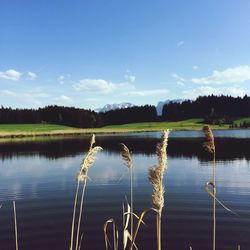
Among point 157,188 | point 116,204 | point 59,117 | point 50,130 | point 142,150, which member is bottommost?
point 116,204

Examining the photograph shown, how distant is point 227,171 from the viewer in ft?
115

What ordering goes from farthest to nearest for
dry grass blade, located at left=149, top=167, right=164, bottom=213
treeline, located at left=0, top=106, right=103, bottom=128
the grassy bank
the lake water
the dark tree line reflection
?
treeline, located at left=0, top=106, right=103, bottom=128, the grassy bank, the dark tree line reflection, the lake water, dry grass blade, located at left=149, top=167, right=164, bottom=213

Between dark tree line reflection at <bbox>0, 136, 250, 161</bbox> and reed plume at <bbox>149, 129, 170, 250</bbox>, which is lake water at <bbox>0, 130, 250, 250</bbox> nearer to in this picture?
reed plume at <bbox>149, 129, 170, 250</bbox>

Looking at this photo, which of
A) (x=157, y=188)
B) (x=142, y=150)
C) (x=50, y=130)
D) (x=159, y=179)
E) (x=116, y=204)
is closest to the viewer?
(x=157, y=188)

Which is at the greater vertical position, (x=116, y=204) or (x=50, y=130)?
(x=50, y=130)

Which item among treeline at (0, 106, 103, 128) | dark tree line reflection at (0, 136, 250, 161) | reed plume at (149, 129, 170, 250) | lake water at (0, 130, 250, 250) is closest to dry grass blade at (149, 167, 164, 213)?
reed plume at (149, 129, 170, 250)

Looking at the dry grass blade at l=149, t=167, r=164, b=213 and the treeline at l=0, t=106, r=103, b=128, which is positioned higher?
the treeline at l=0, t=106, r=103, b=128

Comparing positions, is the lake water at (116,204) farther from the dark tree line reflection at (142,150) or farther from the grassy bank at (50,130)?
the grassy bank at (50,130)

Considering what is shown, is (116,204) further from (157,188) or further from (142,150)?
(142,150)

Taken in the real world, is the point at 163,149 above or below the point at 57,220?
above

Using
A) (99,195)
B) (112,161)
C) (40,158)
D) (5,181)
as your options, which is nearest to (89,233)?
(99,195)

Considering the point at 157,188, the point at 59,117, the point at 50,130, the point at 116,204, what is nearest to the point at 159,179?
the point at 157,188

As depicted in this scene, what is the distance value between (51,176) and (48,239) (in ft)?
62.0

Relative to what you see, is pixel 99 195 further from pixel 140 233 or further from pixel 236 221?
pixel 236 221
